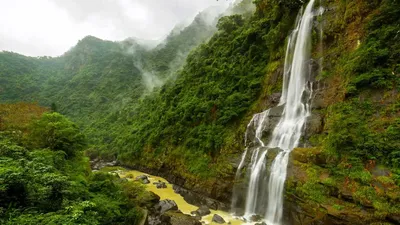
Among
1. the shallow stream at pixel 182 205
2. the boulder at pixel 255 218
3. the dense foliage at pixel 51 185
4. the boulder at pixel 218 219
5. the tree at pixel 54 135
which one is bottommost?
the shallow stream at pixel 182 205

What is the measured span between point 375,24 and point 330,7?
188 inches

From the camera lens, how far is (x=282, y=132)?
1627 cm

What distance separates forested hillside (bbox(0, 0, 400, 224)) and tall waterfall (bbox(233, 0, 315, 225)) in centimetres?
62

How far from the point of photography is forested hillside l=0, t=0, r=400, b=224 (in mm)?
10711

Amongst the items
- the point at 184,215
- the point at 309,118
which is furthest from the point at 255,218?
the point at 309,118

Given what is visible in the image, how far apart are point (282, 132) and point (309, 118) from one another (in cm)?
190

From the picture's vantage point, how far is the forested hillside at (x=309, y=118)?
35.1 ft

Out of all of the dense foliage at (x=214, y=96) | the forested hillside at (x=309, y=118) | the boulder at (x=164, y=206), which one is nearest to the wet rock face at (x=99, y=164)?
the forested hillside at (x=309, y=118)

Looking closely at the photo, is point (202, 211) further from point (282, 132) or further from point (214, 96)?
point (214, 96)

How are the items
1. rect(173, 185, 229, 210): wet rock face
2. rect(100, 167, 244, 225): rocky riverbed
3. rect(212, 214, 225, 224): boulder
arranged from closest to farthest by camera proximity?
rect(100, 167, 244, 225): rocky riverbed, rect(212, 214, 225, 224): boulder, rect(173, 185, 229, 210): wet rock face

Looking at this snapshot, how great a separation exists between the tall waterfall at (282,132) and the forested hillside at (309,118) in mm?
619

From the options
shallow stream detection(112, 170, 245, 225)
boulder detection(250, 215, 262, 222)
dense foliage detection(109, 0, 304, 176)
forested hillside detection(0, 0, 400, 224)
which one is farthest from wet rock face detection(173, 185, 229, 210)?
boulder detection(250, 215, 262, 222)

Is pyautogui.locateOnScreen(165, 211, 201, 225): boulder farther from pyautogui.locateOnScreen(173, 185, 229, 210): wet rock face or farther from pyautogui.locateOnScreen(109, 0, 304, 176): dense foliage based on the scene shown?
pyautogui.locateOnScreen(109, 0, 304, 176): dense foliage

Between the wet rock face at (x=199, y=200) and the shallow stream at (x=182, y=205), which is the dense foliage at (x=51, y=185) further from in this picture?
the wet rock face at (x=199, y=200)
